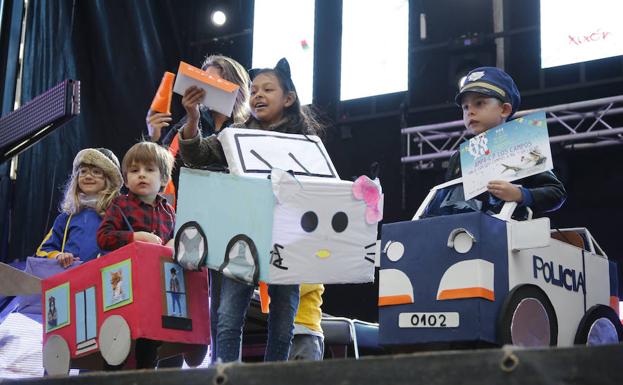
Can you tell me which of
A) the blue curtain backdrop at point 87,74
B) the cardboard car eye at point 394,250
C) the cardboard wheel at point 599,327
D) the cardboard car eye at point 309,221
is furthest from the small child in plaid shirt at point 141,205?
the blue curtain backdrop at point 87,74

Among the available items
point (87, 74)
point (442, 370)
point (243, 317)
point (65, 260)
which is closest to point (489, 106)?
point (243, 317)

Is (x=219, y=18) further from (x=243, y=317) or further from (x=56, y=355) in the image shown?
(x=243, y=317)

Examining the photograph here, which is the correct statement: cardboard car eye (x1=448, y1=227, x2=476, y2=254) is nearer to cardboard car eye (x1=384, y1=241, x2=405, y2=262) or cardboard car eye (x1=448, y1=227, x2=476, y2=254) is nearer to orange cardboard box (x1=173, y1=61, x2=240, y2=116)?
cardboard car eye (x1=384, y1=241, x2=405, y2=262)

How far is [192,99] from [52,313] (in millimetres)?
735

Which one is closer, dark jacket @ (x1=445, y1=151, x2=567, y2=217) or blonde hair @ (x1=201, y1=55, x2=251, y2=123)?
dark jacket @ (x1=445, y1=151, x2=567, y2=217)

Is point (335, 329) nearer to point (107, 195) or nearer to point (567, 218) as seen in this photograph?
point (107, 195)

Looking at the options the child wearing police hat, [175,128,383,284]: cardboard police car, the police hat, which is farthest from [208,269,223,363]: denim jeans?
the police hat

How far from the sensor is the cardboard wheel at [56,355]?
2.37m

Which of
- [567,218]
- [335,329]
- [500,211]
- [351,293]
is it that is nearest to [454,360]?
[500,211]

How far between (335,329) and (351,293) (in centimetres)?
257

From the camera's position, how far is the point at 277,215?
2055 mm

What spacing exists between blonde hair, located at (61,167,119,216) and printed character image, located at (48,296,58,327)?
0.57 meters

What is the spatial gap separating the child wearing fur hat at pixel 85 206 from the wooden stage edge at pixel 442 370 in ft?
5.80

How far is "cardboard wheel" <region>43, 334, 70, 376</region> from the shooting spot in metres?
2.37
